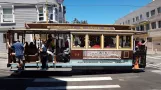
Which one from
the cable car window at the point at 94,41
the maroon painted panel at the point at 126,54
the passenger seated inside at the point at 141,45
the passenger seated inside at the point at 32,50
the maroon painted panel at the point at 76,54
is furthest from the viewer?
the passenger seated inside at the point at 141,45

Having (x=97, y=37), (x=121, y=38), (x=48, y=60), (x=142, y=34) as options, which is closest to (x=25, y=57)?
(x=48, y=60)

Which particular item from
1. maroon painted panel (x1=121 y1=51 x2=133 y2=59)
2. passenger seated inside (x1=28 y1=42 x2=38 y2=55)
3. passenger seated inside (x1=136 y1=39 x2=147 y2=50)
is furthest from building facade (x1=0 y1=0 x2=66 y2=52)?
maroon painted panel (x1=121 y1=51 x2=133 y2=59)

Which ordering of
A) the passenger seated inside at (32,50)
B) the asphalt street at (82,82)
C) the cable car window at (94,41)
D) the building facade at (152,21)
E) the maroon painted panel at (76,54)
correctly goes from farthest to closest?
the building facade at (152,21) < the passenger seated inside at (32,50) < the cable car window at (94,41) < the maroon painted panel at (76,54) < the asphalt street at (82,82)

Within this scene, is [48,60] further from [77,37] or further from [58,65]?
[77,37]

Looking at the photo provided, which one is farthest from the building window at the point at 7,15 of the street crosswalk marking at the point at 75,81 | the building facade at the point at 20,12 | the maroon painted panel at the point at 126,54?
the street crosswalk marking at the point at 75,81

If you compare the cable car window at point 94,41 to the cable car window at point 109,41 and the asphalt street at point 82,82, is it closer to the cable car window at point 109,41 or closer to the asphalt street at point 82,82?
the cable car window at point 109,41

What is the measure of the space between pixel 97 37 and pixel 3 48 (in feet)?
58.7

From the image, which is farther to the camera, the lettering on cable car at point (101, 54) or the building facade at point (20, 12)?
the building facade at point (20, 12)

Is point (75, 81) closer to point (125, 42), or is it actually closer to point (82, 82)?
point (82, 82)

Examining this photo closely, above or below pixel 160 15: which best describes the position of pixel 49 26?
below

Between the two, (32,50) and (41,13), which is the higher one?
(41,13)

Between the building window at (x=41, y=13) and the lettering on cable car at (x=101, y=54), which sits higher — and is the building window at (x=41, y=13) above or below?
above

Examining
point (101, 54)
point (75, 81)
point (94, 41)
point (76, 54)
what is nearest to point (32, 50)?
point (76, 54)

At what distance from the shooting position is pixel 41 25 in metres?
14.6
